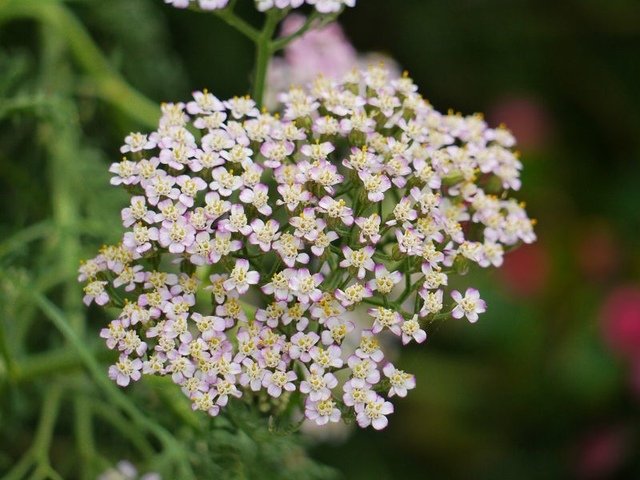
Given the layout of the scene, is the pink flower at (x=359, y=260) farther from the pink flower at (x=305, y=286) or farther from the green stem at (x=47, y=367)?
the green stem at (x=47, y=367)

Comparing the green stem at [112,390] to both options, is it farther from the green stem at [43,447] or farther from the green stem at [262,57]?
the green stem at [262,57]

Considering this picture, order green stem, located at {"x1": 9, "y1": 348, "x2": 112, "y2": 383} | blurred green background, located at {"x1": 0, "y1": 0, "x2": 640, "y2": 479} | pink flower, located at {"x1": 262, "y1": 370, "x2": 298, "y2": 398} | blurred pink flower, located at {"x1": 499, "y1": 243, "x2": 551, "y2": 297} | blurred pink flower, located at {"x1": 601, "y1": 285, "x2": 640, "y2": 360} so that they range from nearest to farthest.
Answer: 1. pink flower, located at {"x1": 262, "y1": 370, "x2": 298, "y2": 398}
2. green stem, located at {"x1": 9, "y1": 348, "x2": 112, "y2": 383}
3. blurred green background, located at {"x1": 0, "y1": 0, "x2": 640, "y2": 479}
4. blurred pink flower, located at {"x1": 601, "y1": 285, "x2": 640, "y2": 360}
5. blurred pink flower, located at {"x1": 499, "y1": 243, "x2": 551, "y2": 297}

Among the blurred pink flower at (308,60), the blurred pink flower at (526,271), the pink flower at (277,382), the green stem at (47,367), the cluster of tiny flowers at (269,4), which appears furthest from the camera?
the blurred pink flower at (526,271)

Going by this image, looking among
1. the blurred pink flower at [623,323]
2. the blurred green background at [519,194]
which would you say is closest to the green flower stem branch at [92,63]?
the blurred green background at [519,194]

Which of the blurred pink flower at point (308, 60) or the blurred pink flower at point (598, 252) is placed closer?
the blurred pink flower at point (308, 60)

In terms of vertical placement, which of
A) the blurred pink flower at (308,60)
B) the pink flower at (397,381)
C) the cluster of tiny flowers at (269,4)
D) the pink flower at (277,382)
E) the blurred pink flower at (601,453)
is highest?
the blurred pink flower at (601,453)

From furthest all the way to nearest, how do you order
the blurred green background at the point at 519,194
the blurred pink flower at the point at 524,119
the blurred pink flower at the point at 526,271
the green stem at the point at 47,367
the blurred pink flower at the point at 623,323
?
the blurred pink flower at the point at 524,119, the blurred pink flower at the point at 526,271, the blurred pink flower at the point at 623,323, the blurred green background at the point at 519,194, the green stem at the point at 47,367

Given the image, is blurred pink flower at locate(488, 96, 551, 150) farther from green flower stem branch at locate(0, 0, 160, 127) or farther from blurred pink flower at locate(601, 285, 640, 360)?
green flower stem branch at locate(0, 0, 160, 127)

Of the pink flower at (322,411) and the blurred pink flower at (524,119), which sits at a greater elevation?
the blurred pink flower at (524,119)

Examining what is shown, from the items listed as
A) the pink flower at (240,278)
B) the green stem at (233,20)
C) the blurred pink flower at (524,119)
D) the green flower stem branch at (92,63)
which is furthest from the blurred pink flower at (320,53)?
the blurred pink flower at (524,119)

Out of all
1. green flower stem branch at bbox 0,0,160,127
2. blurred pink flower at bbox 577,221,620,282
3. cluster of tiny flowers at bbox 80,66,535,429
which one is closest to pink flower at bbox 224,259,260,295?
cluster of tiny flowers at bbox 80,66,535,429
